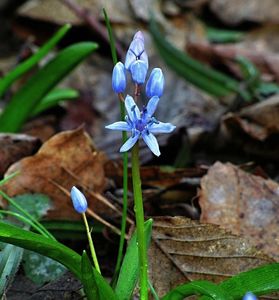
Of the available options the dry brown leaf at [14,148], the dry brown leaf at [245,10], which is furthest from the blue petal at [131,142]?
the dry brown leaf at [245,10]

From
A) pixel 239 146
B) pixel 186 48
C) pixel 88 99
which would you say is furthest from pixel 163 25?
pixel 239 146

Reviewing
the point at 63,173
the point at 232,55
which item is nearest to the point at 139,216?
the point at 63,173

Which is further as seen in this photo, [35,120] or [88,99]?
[88,99]

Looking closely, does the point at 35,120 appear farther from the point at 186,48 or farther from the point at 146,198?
the point at 186,48

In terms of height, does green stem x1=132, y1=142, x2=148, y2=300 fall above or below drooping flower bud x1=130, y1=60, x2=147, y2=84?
below

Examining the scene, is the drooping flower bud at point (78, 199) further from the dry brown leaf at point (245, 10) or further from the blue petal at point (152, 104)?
the dry brown leaf at point (245, 10)

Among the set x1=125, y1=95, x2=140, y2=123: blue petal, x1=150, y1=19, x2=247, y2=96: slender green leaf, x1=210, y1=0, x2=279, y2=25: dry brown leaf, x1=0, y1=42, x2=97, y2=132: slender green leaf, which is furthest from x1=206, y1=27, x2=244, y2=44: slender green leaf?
x1=125, y1=95, x2=140, y2=123: blue petal

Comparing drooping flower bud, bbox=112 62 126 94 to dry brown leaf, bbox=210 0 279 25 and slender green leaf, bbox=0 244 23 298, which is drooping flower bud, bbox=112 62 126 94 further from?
dry brown leaf, bbox=210 0 279 25
